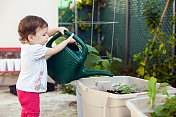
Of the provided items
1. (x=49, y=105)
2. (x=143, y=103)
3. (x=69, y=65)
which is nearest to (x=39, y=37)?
(x=69, y=65)

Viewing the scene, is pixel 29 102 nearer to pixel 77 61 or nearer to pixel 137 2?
pixel 77 61

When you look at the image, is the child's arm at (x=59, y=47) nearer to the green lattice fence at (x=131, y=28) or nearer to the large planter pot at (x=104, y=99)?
the large planter pot at (x=104, y=99)

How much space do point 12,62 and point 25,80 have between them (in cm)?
185

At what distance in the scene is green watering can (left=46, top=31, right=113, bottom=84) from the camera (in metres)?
1.36

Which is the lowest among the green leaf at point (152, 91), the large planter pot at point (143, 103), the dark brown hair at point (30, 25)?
the large planter pot at point (143, 103)

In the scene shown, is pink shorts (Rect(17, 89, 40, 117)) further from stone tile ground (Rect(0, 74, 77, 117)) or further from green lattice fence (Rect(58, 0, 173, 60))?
green lattice fence (Rect(58, 0, 173, 60))

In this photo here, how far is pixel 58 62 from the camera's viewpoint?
1.44 m

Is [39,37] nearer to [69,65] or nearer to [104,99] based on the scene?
[69,65]

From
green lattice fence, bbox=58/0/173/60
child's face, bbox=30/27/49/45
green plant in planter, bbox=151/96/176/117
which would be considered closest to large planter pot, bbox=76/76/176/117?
green plant in planter, bbox=151/96/176/117

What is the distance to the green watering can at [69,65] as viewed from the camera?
1.36 m

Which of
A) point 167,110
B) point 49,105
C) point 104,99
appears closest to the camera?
point 167,110

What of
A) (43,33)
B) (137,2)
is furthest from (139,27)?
(43,33)

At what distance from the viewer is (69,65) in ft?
4.51

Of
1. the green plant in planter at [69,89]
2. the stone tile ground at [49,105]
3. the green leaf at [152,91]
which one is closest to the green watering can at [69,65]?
the green leaf at [152,91]
